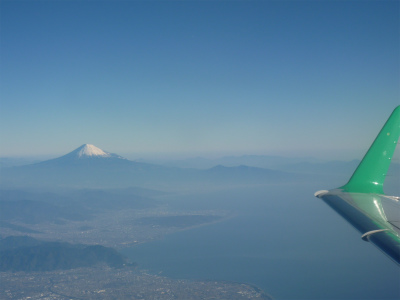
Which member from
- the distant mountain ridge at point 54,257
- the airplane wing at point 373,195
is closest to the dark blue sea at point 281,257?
the distant mountain ridge at point 54,257

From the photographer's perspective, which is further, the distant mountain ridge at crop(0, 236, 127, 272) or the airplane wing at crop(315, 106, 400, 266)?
the distant mountain ridge at crop(0, 236, 127, 272)

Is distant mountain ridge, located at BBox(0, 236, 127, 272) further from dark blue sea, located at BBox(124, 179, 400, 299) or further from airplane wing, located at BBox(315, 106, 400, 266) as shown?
airplane wing, located at BBox(315, 106, 400, 266)

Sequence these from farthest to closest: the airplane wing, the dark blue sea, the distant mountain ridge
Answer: the distant mountain ridge < the dark blue sea < the airplane wing

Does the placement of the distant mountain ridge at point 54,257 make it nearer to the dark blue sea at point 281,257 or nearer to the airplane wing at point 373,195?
the dark blue sea at point 281,257

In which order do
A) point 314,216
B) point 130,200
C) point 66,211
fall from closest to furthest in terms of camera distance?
1. point 314,216
2. point 66,211
3. point 130,200

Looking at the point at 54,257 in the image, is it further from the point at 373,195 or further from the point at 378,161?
the point at 378,161

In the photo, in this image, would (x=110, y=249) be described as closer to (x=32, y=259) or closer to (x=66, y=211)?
(x=32, y=259)

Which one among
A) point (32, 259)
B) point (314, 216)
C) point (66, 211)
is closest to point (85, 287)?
point (32, 259)

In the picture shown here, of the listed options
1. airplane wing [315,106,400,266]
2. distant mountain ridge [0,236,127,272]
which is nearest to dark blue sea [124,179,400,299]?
distant mountain ridge [0,236,127,272]
